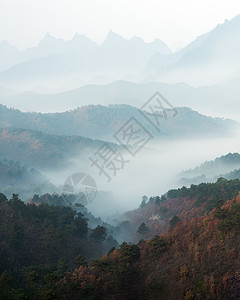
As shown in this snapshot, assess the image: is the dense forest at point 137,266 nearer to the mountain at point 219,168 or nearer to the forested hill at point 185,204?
the forested hill at point 185,204

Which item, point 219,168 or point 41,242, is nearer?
→ point 41,242

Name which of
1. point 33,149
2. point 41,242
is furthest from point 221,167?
point 33,149

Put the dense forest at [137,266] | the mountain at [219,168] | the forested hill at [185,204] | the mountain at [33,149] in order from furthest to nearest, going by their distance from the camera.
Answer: the mountain at [33,149], the mountain at [219,168], the forested hill at [185,204], the dense forest at [137,266]

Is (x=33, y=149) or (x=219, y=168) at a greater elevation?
(x=33, y=149)

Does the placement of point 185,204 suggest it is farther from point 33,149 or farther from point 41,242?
point 33,149

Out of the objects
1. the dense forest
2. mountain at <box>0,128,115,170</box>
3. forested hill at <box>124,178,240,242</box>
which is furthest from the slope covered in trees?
mountain at <box>0,128,115,170</box>

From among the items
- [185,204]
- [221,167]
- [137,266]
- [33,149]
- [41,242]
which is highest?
[33,149]

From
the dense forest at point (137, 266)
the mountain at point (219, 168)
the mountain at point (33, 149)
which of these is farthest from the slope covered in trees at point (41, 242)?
the mountain at point (33, 149)

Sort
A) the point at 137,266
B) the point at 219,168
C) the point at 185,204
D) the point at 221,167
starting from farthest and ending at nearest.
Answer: the point at 219,168
the point at 221,167
the point at 185,204
the point at 137,266

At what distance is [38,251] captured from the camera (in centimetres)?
3788

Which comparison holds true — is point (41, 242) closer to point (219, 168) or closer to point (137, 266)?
point (137, 266)

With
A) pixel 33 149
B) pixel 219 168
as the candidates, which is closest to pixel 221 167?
pixel 219 168

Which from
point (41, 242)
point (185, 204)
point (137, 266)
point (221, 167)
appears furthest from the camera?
point (221, 167)

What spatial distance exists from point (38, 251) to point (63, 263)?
8518mm
